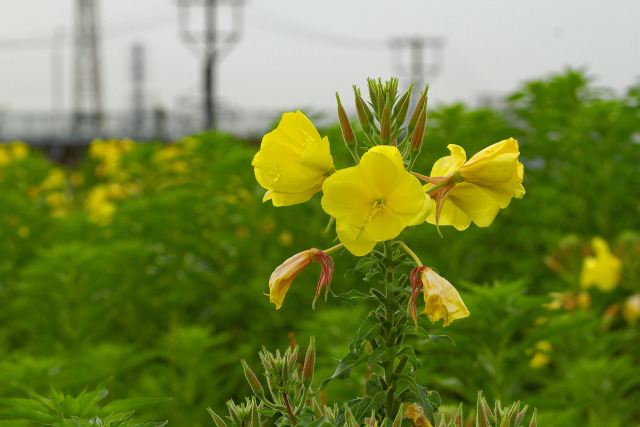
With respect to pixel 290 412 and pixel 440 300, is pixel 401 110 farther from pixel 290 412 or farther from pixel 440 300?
pixel 290 412

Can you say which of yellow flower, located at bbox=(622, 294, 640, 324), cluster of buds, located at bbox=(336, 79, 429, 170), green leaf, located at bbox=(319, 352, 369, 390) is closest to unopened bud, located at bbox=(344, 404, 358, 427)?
green leaf, located at bbox=(319, 352, 369, 390)

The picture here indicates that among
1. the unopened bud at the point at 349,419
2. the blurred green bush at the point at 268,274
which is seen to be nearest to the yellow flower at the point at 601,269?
the blurred green bush at the point at 268,274

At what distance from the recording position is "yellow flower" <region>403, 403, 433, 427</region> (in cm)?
87

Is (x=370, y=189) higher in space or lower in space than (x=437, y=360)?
higher

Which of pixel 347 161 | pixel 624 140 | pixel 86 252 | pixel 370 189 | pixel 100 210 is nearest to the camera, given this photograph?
pixel 370 189

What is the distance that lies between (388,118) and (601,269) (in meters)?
2.51

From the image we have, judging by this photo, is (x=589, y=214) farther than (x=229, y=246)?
Yes

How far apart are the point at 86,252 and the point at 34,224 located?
53.2 inches

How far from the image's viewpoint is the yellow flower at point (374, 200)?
0.79 metres

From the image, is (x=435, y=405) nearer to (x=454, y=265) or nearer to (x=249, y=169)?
(x=454, y=265)

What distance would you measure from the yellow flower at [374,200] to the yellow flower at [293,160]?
0.16ft

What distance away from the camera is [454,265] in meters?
3.31

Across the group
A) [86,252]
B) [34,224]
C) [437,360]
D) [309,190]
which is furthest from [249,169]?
[309,190]

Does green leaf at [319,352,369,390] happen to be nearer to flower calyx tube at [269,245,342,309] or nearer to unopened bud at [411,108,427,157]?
flower calyx tube at [269,245,342,309]
